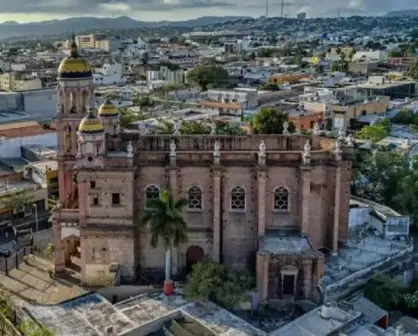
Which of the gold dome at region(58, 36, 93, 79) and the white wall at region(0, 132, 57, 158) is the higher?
the gold dome at region(58, 36, 93, 79)

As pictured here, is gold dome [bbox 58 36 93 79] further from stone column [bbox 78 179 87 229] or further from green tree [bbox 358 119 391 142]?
green tree [bbox 358 119 391 142]

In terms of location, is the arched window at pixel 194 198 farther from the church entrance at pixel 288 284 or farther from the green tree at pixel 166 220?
the church entrance at pixel 288 284

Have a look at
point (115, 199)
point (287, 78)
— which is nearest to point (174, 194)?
point (115, 199)

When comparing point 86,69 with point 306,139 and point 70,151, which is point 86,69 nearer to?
point 70,151

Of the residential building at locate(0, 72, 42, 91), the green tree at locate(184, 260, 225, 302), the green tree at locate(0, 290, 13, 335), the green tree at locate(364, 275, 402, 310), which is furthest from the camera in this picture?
the residential building at locate(0, 72, 42, 91)

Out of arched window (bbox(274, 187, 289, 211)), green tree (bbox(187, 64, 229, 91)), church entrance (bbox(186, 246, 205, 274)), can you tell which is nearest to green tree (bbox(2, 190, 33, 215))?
church entrance (bbox(186, 246, 205, 274))

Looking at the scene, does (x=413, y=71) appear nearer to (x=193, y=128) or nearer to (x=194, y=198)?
(x=193, y=128)

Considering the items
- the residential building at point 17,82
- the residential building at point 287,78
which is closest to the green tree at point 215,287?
the residential building at point 17,82
